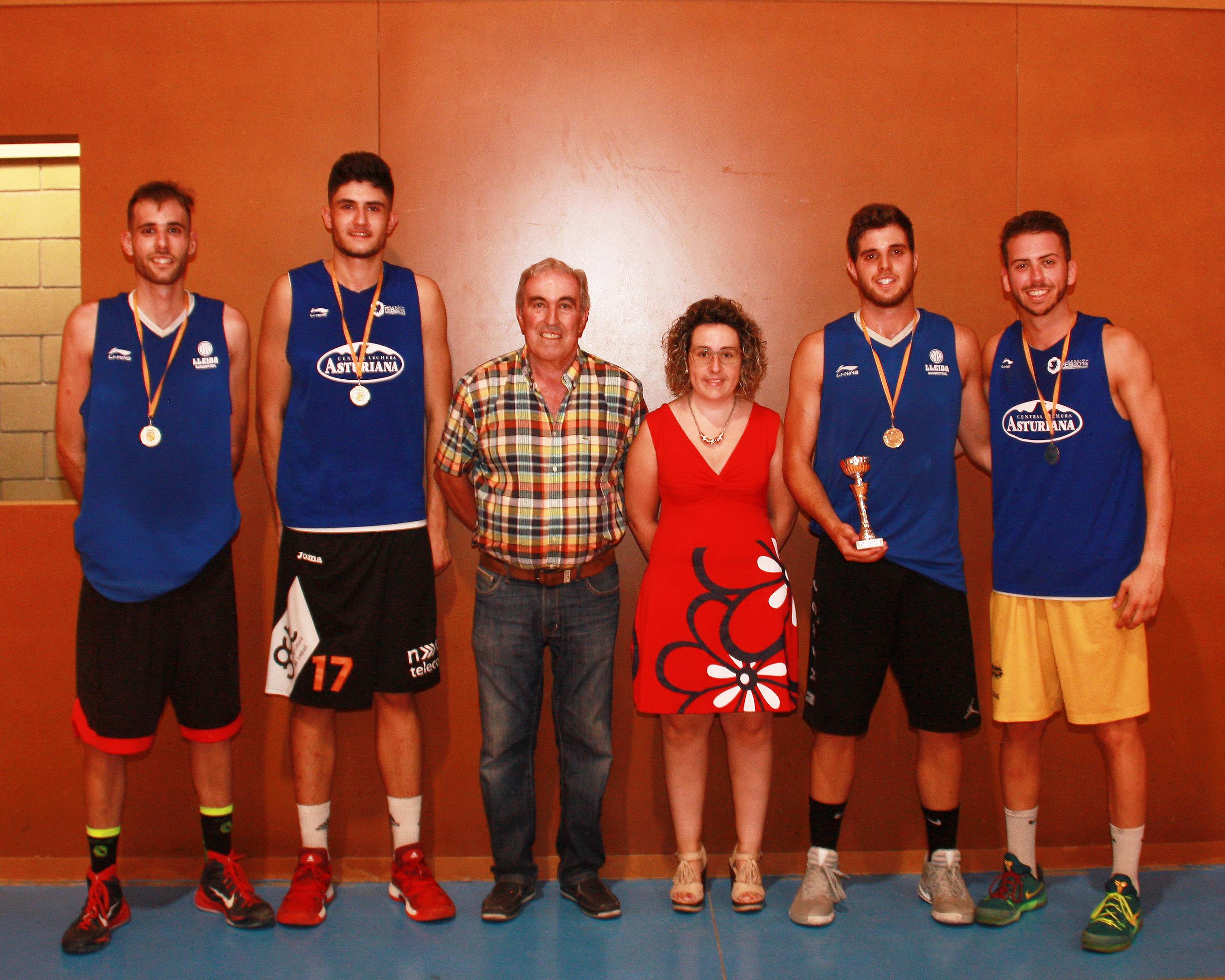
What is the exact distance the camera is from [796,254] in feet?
10.9

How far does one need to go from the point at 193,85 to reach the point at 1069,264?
2925 millimetres

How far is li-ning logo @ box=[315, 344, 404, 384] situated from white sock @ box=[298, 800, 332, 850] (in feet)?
4.32

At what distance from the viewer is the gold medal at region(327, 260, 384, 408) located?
9.17 feet

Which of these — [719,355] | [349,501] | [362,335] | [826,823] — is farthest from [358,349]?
[826,823]

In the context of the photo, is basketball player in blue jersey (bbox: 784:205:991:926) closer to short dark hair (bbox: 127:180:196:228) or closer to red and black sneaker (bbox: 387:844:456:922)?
red and black sneaker (bbox: 387:844:456:922)

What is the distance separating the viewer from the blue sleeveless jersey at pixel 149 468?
2730 millimetres

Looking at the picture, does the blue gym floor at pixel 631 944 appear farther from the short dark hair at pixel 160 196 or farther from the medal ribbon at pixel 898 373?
the short dark hair at pixel 160 196

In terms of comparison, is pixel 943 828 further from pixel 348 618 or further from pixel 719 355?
pixel 348 618

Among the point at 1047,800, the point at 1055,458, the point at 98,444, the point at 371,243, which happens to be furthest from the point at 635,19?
the point at 1047,800

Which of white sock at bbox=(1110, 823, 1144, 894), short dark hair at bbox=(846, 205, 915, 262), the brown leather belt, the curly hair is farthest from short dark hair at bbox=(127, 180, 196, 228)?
white sock at bbox=(1110, 823, 1144, 894)

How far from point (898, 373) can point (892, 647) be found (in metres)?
0.82

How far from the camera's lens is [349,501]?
9.14ft

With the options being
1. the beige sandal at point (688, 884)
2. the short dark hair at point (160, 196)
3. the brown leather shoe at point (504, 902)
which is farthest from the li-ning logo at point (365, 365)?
the beige sandal at point (688, 884)

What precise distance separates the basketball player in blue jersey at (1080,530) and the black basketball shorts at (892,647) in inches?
7.5
